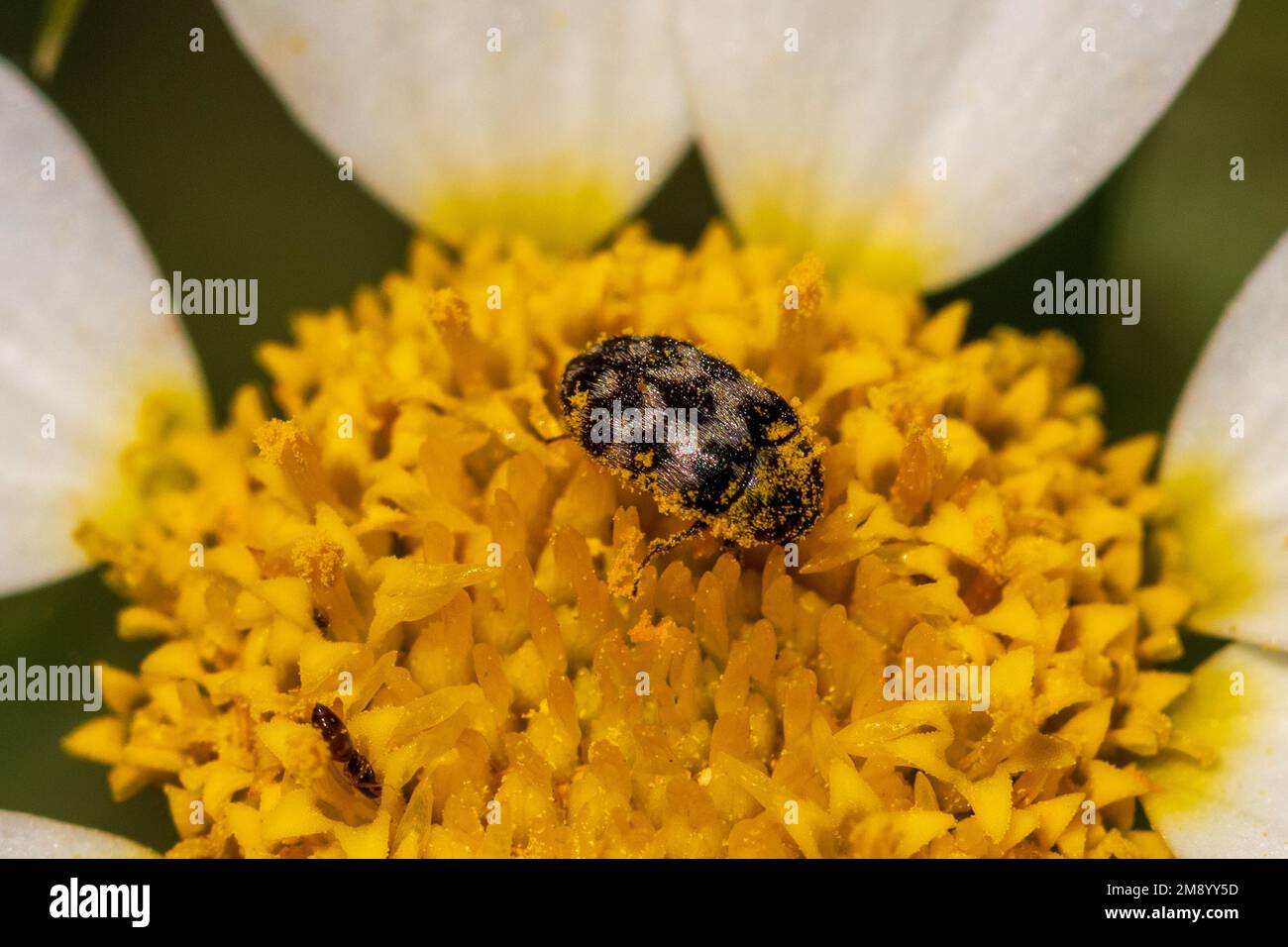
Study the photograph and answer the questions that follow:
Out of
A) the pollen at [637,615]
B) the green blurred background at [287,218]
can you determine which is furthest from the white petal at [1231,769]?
the green blurred background at [287,218]

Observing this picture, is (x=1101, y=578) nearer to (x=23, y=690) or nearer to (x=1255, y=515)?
(x=1255, y=515)

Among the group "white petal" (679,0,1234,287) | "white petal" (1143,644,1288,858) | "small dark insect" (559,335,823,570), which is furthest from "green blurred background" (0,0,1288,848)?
"small dark insect" (559,335,823,570)

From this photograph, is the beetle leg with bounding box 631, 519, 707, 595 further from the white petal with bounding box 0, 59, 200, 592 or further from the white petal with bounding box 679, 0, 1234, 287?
the white petal with bounding box 0, 59, 200, 592

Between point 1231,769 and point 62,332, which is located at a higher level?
point 62,332

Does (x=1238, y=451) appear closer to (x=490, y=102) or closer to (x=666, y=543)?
(x=666, y=543)

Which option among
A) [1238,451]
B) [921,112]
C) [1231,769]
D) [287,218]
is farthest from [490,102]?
[1231,769]
